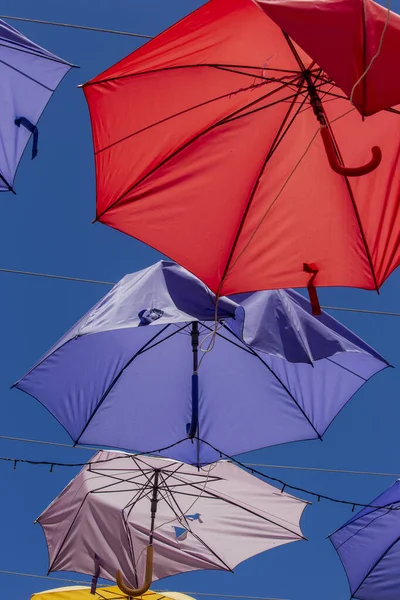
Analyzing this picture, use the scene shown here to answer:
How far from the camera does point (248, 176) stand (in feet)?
11.2

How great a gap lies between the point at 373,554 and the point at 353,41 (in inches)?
154

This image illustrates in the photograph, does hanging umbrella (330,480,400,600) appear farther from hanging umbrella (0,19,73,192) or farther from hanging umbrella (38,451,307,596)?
hanging umbrella (0,19,73,192)

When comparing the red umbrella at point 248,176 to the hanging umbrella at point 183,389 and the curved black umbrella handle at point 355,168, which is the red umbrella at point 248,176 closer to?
the curved black umbrella handle at point 355,168

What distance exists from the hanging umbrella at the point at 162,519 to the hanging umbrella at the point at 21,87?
204 cm

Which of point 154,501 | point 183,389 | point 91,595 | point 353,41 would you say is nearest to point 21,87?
point 183,389

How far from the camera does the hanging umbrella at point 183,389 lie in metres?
4.50

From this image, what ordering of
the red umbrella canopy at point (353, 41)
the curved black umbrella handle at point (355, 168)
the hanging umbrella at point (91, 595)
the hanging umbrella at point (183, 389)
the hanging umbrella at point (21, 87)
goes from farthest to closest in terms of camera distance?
1. the hanging umbrella at point (91, 595)
2. the hanging umbrella at point (183, 389)
3. the hanging umbrella at point (21, 87)
4. the curved black umbrella handle at point (355, 168)
5. the red umbrella canopy at point (353, 41)

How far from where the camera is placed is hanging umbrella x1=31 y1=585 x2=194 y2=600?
5598 mm

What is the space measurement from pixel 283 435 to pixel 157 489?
1186mm

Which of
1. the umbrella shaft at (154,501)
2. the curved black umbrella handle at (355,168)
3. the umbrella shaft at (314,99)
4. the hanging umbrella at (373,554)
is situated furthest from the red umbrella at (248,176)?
the hanging umbrella at (373,554)

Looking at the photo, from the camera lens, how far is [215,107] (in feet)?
11.0

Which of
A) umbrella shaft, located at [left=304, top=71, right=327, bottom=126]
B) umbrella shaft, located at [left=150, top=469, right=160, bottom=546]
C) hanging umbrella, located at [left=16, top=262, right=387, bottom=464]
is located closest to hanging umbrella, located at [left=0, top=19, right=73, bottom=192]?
hanging umbrella, located at [left=16, top=262, right=387, bottom=464]

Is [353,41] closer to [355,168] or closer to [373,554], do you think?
[355,168]

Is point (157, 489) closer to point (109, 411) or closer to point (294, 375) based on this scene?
point (109, 411)
